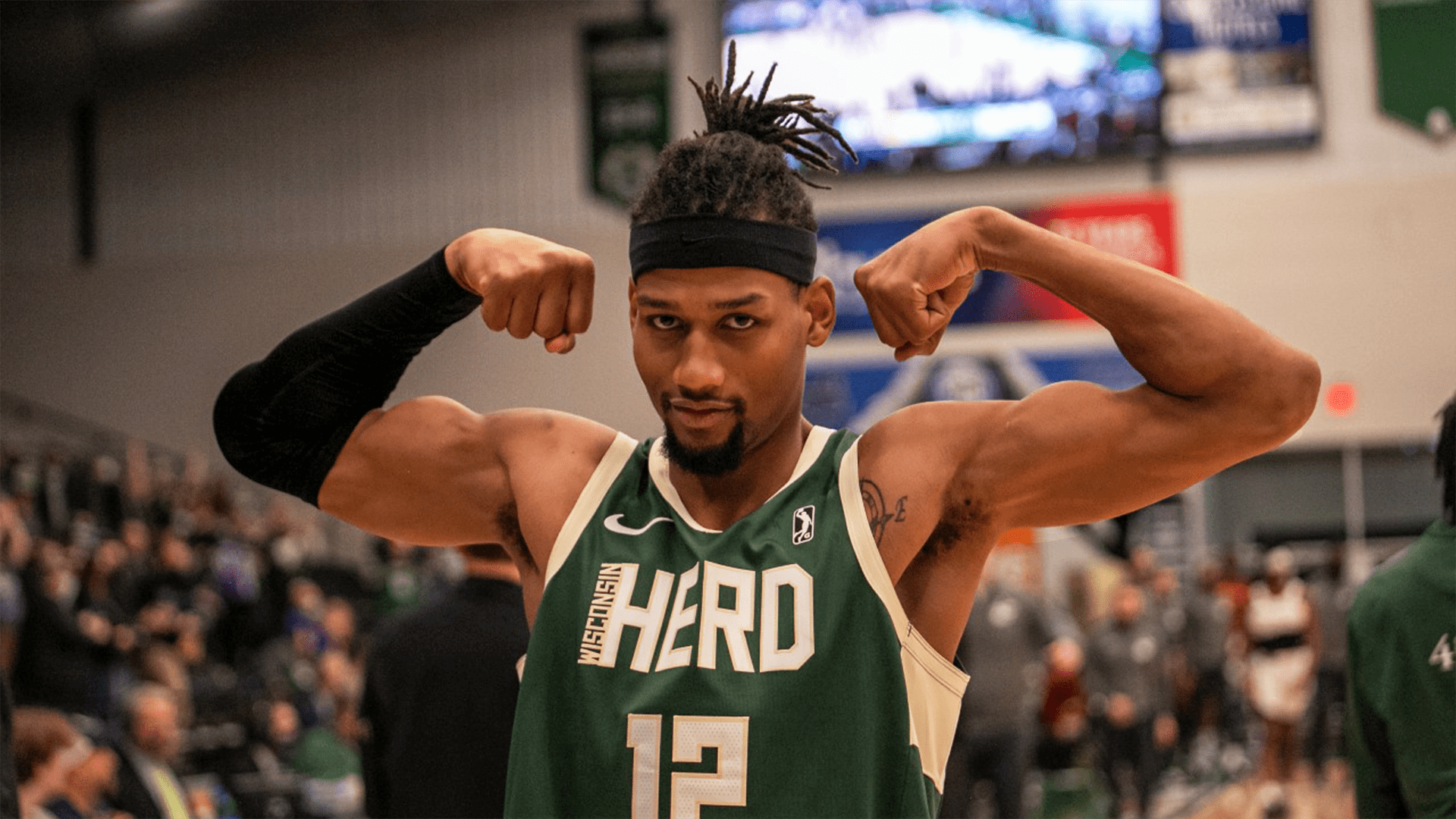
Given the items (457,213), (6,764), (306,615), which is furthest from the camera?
(457,213)

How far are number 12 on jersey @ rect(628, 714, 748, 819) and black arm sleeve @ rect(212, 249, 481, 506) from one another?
728 millimetres

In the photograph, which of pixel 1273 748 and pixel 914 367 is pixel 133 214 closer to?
pixel 914 367

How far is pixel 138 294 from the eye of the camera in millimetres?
16094

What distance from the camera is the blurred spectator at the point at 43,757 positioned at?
5137 millimetres

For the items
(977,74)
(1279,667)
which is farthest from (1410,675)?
(977,74)

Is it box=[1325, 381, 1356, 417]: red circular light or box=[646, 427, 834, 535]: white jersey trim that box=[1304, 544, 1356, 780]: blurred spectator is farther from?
box=[646, 427, 834, 535]: white jersey trim

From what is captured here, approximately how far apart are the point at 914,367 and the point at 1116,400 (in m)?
11.8

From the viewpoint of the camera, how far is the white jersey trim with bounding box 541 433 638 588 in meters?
2.13

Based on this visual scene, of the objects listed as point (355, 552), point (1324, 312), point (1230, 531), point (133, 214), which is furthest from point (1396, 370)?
point (133, 214)

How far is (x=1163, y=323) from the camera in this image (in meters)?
2.02

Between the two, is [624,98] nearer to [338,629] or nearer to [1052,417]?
[338,629]

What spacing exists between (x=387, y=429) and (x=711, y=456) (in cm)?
56

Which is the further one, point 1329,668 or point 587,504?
point 1329,668

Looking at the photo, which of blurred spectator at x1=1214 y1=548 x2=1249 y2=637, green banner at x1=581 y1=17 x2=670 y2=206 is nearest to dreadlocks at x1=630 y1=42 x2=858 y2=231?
blurred spectator at x1=1214 y1=548 x2=1249 y2=637
